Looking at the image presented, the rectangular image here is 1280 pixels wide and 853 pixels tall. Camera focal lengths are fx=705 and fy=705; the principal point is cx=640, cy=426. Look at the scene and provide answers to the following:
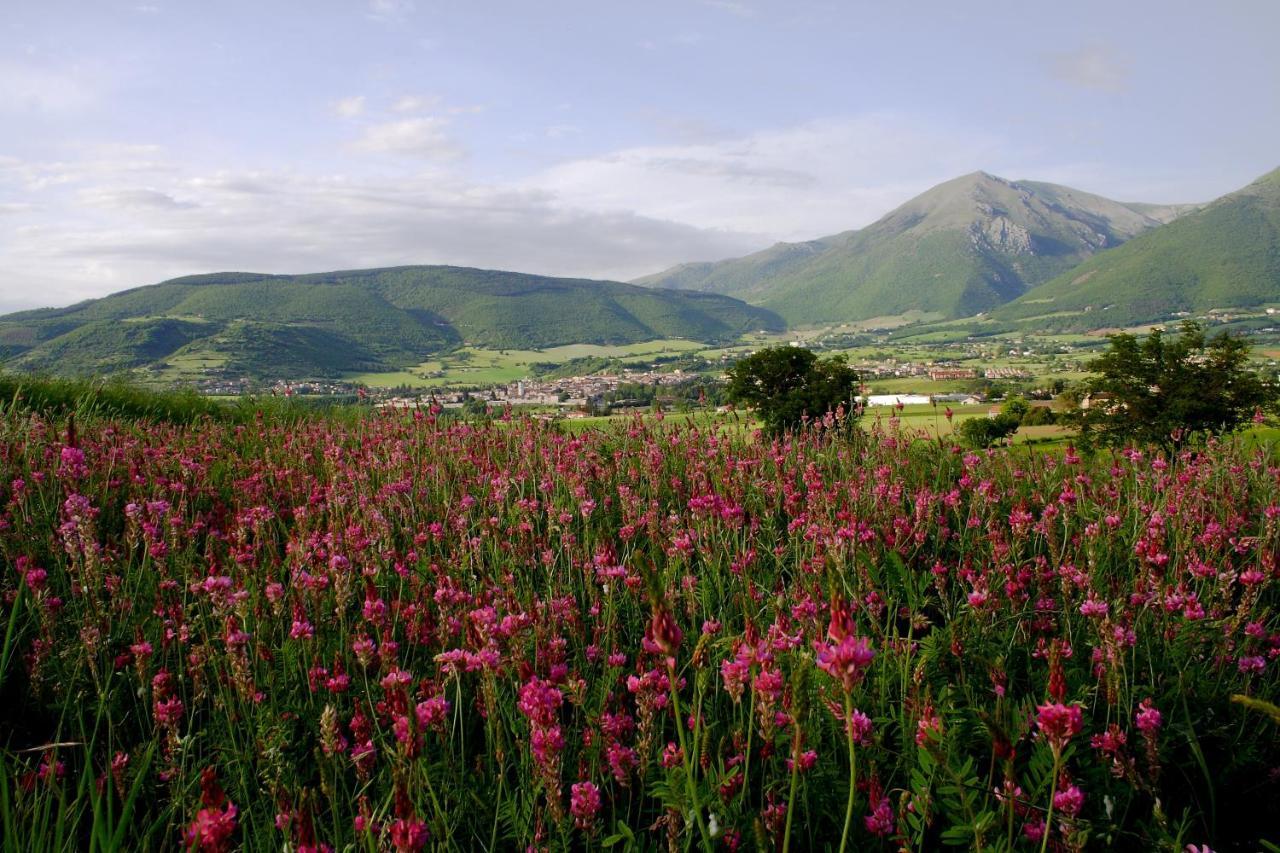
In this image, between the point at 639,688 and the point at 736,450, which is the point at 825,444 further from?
the point at 639,688

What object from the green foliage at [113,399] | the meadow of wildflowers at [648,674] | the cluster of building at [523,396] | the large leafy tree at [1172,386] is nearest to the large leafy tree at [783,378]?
the cluster of building at [523,396]

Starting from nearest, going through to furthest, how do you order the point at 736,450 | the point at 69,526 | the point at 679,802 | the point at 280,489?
the point at 679,802, the point at 69,526, the point at 280,489, the point at 736,450

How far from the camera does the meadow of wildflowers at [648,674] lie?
70.2 inches

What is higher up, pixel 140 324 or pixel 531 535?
pixel 140 324

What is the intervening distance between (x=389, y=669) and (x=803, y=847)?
141 cm

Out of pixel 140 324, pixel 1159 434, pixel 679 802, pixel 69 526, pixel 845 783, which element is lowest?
pixel 1159 434

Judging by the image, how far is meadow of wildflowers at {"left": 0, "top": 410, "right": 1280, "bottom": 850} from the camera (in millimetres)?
1783

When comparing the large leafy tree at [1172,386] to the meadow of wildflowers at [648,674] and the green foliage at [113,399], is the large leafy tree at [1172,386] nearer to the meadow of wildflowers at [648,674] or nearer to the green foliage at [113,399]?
the meadow of wildflowers at [648,674]

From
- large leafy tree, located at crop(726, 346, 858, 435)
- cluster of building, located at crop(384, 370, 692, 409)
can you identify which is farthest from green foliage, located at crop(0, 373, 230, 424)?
large leafy tree, located at crop(726, 346, 858, 435)

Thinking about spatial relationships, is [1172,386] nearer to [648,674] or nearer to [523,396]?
[523,396]

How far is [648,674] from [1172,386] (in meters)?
23.2

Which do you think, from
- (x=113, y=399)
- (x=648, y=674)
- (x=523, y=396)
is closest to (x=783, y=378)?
(x=523, y=396)

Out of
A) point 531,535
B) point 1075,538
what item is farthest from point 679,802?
point 1075,538

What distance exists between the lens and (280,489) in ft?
17.8
